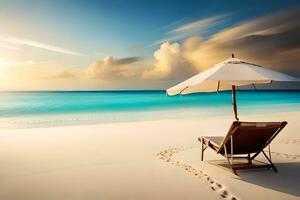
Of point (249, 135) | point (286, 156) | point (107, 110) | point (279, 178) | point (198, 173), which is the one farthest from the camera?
point (107, 110)

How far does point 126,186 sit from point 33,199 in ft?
3.31

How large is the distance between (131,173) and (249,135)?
163 cm

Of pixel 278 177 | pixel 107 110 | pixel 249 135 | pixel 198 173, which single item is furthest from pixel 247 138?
pixel 107 110

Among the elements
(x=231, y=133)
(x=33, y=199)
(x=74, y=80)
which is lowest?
(x=33, y=199)

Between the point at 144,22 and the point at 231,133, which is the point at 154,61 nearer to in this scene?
the point at 144,22

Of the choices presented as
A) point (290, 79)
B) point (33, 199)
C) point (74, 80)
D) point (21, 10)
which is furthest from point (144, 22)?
point (74, 80)

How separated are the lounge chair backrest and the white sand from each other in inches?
12.9

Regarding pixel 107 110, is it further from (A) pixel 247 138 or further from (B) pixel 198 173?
(A) pixel 247 138

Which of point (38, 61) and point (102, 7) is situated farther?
point (38, 61)

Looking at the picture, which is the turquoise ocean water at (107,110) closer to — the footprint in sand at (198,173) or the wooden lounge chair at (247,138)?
the footprint in sand at (198,173)

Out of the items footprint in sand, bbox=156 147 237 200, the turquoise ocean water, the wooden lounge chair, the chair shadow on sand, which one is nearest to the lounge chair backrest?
the wooden lounge chair

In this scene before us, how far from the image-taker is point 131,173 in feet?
13.4

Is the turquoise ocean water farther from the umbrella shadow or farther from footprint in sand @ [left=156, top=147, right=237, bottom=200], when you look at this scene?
the umbrella shadow

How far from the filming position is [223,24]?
1817 centimetres
